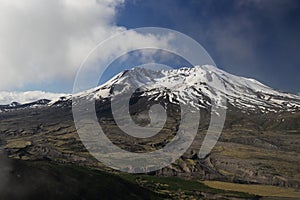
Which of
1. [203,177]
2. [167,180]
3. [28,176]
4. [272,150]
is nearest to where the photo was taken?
[28,176]

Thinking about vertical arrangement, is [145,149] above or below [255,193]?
above

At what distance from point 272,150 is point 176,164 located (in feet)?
212

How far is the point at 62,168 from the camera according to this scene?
62531 millimetres

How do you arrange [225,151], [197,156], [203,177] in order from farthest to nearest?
[225,151] < [197,156] < [203,177]

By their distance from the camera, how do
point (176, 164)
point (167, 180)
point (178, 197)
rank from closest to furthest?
1. point (178, 197)
2. point (167, 180)
3. point (176, 164)

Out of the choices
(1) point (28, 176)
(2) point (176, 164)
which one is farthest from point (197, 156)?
(1) point (28, 176)

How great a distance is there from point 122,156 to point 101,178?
103m

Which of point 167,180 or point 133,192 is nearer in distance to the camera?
point 133,192

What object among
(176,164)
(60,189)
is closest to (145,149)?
(176,164)

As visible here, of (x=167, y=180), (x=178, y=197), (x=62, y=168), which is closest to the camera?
(x=62, y=168)

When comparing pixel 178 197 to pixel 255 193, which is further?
pixel 255 193

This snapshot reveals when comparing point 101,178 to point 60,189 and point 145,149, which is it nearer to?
point 60,189

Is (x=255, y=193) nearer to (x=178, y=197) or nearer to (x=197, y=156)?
(x=178, y=197)

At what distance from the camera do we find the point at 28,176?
5181cm
